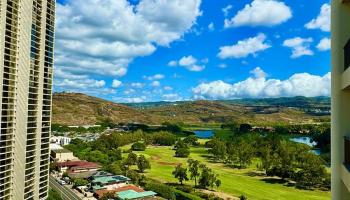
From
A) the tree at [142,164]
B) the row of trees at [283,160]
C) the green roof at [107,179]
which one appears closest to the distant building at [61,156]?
the tree at [142,164]

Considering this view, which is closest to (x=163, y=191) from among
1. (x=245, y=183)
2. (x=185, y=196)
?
(x=185, y=196)

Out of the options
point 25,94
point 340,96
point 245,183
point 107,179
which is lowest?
point 245,183

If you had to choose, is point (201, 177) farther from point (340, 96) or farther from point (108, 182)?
point (340, 96)

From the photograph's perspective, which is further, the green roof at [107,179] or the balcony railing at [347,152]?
the green roof at [107,179]

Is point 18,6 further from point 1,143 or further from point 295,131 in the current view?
point 295,131

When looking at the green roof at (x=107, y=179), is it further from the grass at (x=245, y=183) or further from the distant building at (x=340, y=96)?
the distant building at (x=340, y=96)

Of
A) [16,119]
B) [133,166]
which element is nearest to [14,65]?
[16,119]
